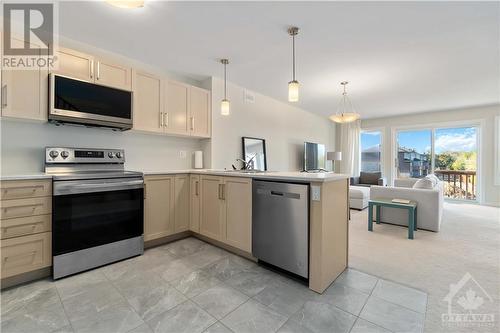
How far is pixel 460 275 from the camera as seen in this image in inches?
82.3

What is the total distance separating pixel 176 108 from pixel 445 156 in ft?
23.4

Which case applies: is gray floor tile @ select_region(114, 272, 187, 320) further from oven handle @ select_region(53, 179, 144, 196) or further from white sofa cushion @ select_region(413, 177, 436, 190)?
white sofa cushion @ select_region(413, 177, 436, 190)

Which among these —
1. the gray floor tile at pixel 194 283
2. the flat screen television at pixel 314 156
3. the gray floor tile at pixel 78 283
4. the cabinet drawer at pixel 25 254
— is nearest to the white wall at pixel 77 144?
the cabinet drawer at pixel 25 254

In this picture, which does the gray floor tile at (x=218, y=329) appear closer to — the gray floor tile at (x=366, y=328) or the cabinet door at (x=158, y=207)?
the gray floor tile at (x=366, y=328)

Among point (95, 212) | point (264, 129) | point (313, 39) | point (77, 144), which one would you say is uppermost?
point (313, 39)

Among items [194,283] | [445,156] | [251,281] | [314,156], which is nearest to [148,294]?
[194,283]

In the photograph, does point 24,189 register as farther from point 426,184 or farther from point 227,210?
point 426,184

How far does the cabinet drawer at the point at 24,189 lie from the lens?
179 cm

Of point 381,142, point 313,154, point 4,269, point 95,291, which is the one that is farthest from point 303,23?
point 381,142

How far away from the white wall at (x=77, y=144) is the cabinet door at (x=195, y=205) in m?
0.67

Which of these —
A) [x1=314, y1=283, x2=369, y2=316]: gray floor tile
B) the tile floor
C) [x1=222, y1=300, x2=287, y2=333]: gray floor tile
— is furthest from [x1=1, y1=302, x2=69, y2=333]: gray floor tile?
[x1=314, y1=283, x2=369, y2=316]: gray floor tile

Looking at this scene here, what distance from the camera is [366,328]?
1.41m

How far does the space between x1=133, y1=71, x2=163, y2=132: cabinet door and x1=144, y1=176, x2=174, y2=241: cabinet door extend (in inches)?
28.0

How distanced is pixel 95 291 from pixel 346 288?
2078mm
